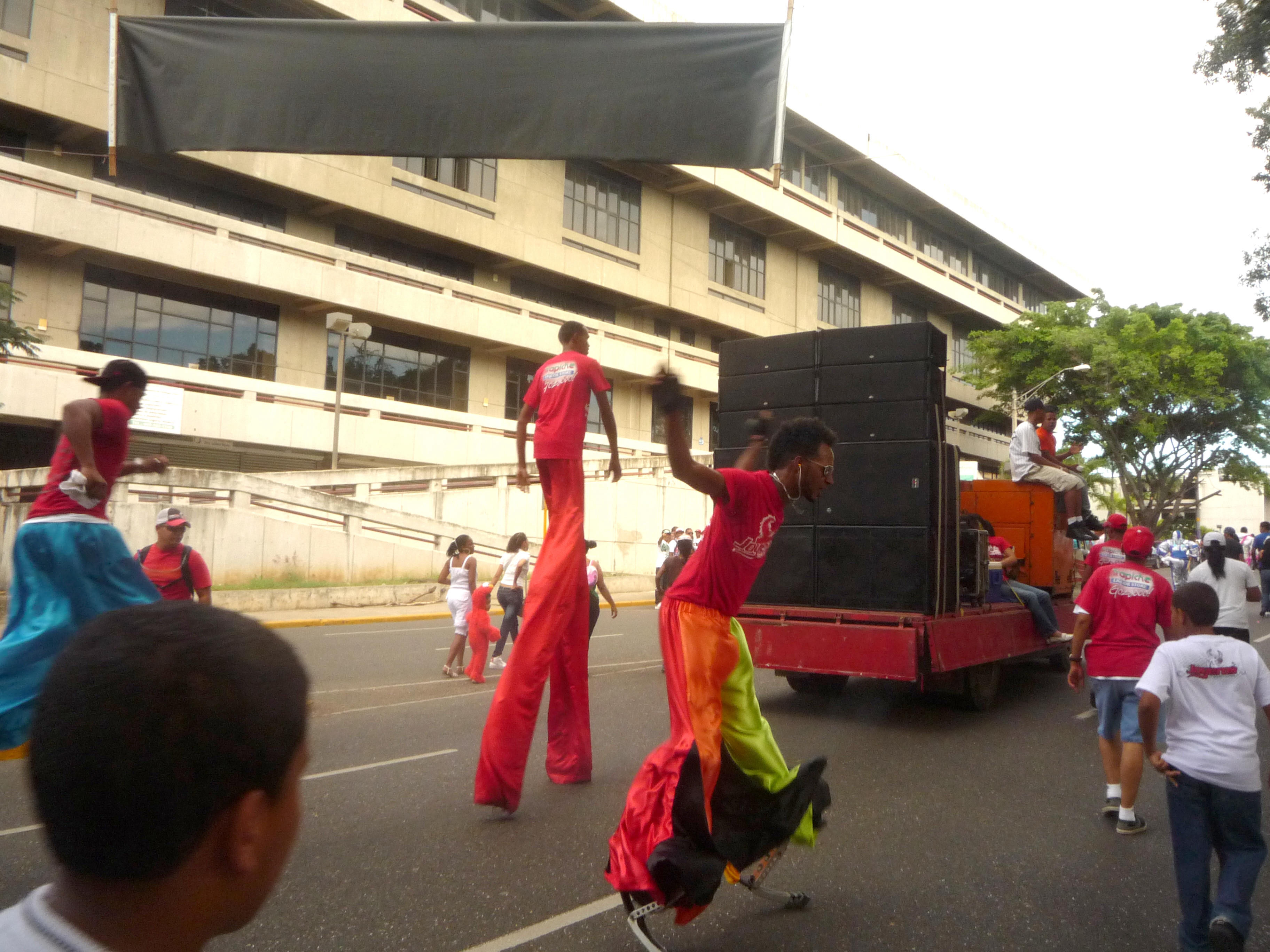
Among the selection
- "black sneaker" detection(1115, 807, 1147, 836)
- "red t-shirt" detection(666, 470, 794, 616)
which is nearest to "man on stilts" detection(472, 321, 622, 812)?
"red t-shirt" detection(666, 470, 794, 616)

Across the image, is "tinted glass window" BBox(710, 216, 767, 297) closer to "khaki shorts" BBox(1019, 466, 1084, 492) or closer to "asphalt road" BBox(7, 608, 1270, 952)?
"khaki shorts" BBox(1019, 466, 1084, 492)

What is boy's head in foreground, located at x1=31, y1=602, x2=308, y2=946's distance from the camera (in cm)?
109

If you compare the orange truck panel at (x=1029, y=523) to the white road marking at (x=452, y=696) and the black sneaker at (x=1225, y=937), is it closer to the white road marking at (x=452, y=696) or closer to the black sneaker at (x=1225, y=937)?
the white road marking at (x=452, y=696)

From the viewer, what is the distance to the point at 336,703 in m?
9.38

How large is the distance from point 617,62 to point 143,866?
332 cm

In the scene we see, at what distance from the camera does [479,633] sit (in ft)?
37.1

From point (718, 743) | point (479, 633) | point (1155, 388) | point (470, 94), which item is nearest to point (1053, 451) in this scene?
point (479, 633)

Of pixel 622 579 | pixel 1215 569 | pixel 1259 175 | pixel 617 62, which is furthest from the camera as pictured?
pixel 622 579

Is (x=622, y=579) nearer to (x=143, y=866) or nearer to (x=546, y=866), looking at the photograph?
(x=546, y=866)

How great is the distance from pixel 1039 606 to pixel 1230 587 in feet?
5.85

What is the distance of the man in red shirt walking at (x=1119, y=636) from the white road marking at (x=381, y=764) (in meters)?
4.22

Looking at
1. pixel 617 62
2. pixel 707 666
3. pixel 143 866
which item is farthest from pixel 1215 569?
pixel 143 866

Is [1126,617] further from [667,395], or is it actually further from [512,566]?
[512,566]

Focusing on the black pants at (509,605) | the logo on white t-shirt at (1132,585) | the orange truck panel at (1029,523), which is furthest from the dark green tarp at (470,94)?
the black pants at (509,605)
